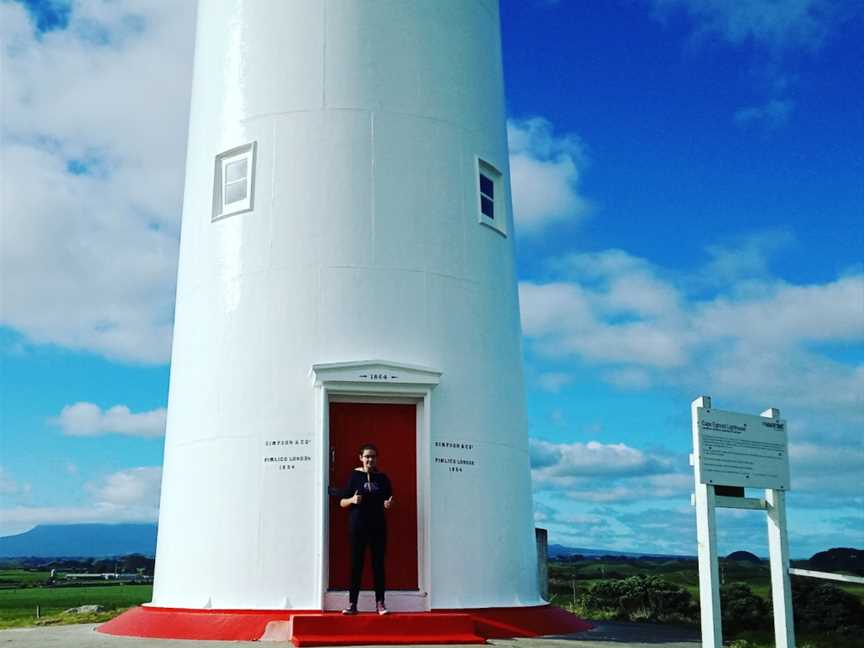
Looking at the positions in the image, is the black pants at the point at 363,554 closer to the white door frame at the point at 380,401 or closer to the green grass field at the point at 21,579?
the white door frame at the point at 380,401

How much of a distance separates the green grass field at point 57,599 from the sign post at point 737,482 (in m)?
7.92

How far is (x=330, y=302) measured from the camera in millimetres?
11570

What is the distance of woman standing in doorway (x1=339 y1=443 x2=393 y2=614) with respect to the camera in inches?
405

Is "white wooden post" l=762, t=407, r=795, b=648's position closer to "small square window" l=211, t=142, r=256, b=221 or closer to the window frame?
the window frame

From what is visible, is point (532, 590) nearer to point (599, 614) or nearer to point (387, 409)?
point (387, 409)

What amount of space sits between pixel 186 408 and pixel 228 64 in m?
4.71

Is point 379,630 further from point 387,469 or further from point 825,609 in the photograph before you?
point 825,609

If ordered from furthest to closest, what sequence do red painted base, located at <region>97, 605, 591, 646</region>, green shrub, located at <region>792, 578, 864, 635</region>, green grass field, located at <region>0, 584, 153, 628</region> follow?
green grass field, located at <region>0, 584, 153, 628</region> < green shrub, located at <region>792, 578, 864, 635</region> < red painted base, located at <region>97, 605, 591, 646</region>

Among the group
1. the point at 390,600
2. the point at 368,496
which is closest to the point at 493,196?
the point at 368,496

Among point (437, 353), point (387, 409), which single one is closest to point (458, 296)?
point (437, 353)

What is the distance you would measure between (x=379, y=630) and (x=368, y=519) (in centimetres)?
118

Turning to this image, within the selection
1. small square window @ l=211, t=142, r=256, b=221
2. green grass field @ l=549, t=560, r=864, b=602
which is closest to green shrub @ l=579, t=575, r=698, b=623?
green grass field @ l=549, t=560, r=864, b=602

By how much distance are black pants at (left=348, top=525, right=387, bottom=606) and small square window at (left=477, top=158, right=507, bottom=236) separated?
14.9 feet

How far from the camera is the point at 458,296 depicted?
12133 mm
